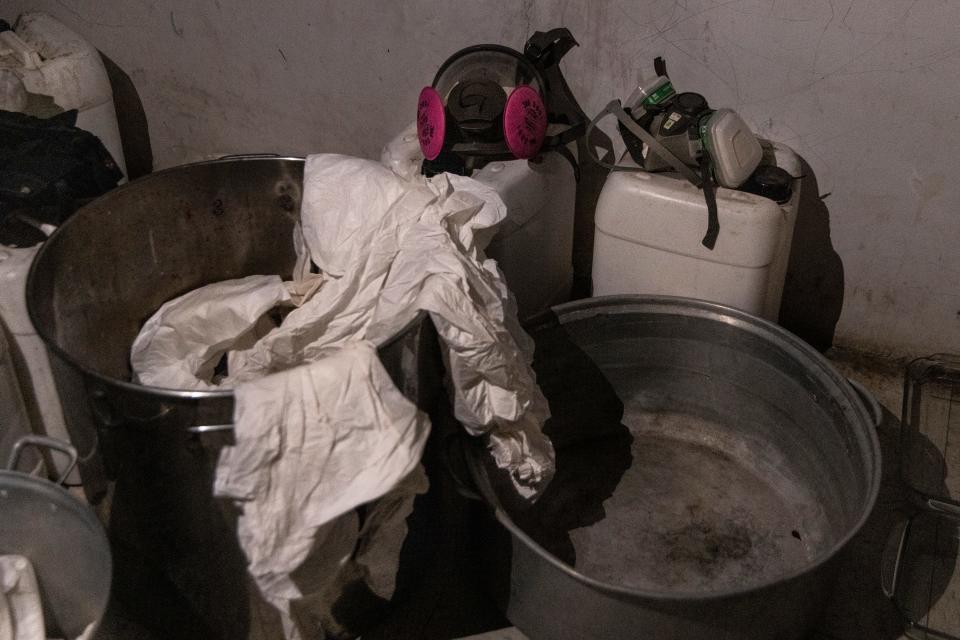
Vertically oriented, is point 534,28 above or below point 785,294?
above

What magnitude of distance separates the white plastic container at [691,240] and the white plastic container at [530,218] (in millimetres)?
97

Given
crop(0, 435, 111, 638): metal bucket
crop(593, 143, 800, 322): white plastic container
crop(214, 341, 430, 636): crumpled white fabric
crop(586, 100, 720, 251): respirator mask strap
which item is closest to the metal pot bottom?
crop(593, 143, 800, 322): white plastic container

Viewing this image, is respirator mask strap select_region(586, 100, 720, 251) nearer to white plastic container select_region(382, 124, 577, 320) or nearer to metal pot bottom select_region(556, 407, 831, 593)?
white plastic container select_region(382, 124, 577, 320)

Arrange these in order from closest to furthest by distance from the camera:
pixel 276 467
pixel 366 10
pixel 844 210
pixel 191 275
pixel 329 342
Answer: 1. pixel 276 467
2. pixel 329 342
3. pixel 191 275
4. pixel 844 210
5. pixel 366 10

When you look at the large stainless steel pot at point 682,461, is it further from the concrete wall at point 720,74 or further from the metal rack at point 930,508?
the concrete wall at point 720,74

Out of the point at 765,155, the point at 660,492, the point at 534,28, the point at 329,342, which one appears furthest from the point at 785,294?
the point at 329,342

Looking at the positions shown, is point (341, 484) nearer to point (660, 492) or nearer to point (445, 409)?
point (445, 409)

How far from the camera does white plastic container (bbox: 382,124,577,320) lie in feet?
4.83

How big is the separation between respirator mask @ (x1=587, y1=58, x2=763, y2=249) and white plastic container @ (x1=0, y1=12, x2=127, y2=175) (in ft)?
3.46

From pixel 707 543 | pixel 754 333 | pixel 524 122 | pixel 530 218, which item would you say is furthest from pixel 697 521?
pixel 524 122

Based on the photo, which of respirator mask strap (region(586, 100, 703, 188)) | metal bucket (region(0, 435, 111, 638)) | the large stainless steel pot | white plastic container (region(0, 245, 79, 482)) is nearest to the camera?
metal bucket (region(0, 435, 111, 638))

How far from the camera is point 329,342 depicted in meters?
1.27

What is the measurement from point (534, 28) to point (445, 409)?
77cm

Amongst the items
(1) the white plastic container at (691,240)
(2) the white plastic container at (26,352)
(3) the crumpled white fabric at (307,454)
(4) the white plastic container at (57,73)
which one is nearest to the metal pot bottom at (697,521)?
(1) the white plastic container at (691,240)
